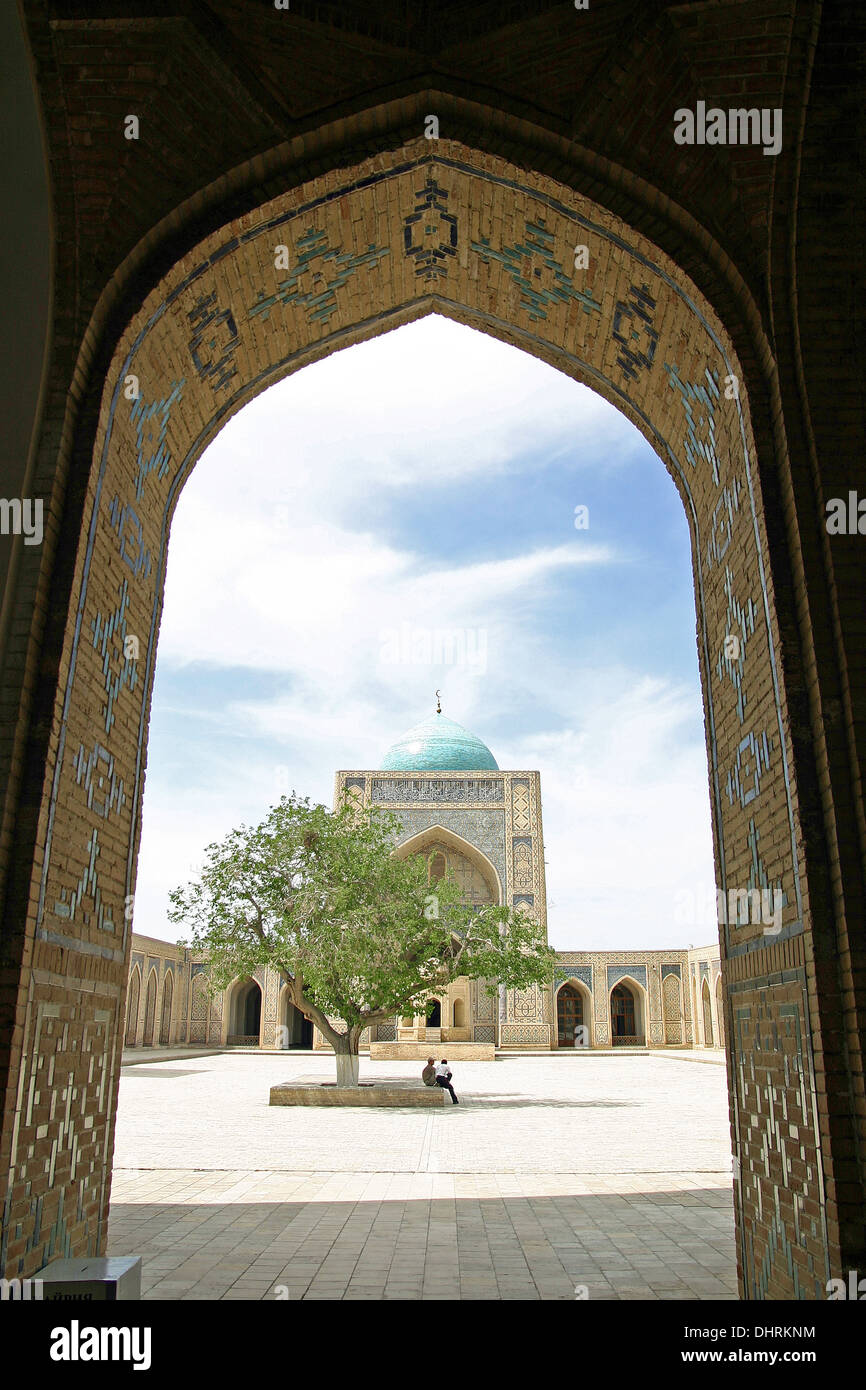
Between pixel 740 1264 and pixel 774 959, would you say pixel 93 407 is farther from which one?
pixel 740 1264

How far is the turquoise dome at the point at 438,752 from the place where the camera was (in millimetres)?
29516

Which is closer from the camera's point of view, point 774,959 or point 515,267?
point 774,959

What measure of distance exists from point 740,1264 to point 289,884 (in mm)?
9674

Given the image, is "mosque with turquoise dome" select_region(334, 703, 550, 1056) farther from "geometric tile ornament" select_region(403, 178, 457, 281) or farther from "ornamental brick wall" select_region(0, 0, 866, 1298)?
"ornamental brick wall" select_region(0, 0, 866, 1298)

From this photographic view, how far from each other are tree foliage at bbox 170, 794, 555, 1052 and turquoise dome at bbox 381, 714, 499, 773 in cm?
1560

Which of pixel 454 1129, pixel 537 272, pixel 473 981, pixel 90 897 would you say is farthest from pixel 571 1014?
pixel 90 897

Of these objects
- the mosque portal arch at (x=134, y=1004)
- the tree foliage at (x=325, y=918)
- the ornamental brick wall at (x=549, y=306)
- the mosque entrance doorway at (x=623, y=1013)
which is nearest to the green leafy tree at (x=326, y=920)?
the tree foliage at (x=325, y=918)

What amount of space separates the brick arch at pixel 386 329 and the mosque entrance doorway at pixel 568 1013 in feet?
92.9

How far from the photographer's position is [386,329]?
5.91 meters

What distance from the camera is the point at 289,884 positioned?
13.3 metres

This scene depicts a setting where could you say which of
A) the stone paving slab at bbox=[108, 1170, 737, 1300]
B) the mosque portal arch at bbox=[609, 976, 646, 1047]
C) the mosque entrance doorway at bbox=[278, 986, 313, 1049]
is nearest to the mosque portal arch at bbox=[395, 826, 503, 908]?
the mosque entrance doorway at bbox=[278, 986, 313, 1049]

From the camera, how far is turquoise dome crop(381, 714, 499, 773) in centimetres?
2952

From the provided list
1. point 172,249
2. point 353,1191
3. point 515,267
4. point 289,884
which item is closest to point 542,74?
point 515,267

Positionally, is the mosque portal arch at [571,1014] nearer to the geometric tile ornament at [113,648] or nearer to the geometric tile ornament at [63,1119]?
the geometric tile ornament at [63,1119]
